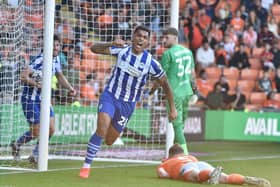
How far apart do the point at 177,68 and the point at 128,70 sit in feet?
6.08

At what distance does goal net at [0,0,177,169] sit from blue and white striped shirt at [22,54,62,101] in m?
0.22

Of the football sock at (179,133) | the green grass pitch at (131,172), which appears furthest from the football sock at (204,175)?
the football sock at (179,133)

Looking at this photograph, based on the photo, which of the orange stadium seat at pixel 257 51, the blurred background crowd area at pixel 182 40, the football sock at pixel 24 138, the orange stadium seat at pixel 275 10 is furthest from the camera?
the orange stadium seat at pixel 275 10

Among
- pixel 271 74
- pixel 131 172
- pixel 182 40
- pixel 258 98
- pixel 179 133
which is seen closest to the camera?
pixel 131 172

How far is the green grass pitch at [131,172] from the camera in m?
9.98

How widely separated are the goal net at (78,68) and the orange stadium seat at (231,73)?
5.61 meters

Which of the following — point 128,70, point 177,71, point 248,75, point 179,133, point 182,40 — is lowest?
point 179,133

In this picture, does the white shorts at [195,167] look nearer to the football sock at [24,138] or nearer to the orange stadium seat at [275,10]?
the football sock at [24,138]

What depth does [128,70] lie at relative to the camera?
10.9 m

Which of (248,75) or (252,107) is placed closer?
(252,107)

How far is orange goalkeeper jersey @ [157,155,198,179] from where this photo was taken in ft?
33.7

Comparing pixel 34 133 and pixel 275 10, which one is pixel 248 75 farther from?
pixel 34 133

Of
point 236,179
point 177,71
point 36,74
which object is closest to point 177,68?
point 177,71

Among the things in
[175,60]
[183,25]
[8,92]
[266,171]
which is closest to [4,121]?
[8,92]
